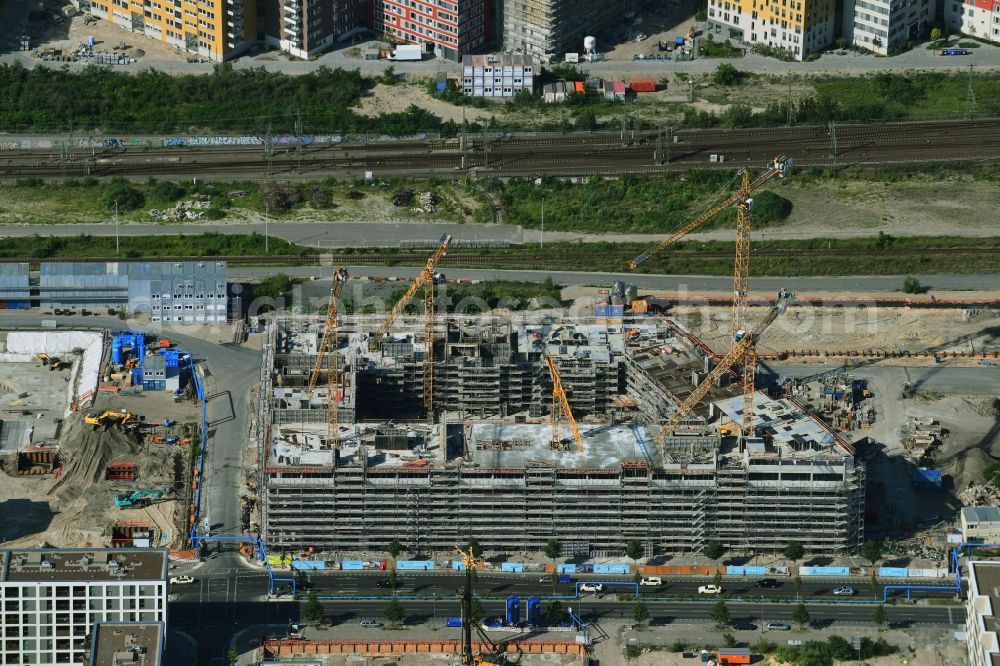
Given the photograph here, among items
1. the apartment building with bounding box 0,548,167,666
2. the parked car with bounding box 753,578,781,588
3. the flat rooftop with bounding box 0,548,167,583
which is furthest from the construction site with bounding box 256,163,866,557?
the apartment building with bounding box 0,548,167,666

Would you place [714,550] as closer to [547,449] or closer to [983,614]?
[547,449]

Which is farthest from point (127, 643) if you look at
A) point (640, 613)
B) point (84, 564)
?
point (640, 613)

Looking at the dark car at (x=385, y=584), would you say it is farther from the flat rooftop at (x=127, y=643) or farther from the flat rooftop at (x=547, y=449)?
the flat rooftop at (x=127, y=643)

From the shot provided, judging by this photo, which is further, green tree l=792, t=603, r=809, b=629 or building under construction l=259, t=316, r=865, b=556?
building under construction l=259, t=316, r=865, b=556

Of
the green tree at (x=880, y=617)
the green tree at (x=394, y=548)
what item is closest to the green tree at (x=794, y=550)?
the green tree at (x=880, y=617)

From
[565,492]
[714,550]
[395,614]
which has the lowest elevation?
[395,614]

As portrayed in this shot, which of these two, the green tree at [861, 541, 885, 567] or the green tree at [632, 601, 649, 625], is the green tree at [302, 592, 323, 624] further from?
the green tree at [861, 541, 885, 567]
